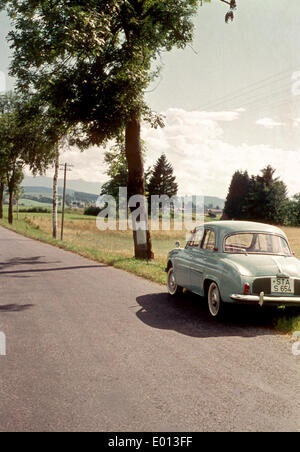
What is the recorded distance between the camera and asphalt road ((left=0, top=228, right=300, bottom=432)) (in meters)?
3.66

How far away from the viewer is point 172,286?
9.78m

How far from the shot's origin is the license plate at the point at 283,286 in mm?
7023

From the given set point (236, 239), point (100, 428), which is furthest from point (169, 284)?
point (100, 428)

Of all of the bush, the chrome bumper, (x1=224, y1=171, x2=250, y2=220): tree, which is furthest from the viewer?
the bush

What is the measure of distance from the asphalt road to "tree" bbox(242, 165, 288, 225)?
232ft

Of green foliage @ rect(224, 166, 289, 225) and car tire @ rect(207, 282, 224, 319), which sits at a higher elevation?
green foliage @ rect(224, 166, 289, 225)

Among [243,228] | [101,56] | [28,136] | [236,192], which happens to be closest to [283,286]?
[243,228]

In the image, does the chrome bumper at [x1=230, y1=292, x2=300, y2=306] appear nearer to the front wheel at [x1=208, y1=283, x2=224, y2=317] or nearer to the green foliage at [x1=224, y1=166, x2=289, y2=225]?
the front wheel at [x1=208, y1=283, x2=224, y2=317]

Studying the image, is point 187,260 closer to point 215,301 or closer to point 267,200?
point 215,301

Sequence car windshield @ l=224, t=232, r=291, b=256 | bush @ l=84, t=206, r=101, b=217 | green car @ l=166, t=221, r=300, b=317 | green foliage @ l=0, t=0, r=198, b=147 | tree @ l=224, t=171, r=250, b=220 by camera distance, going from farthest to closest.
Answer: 1. bush @ l=84, t=206, r=101, b=217
2. tree @ l=224, t=171, r=250, b=220
3. green foliage @ l=0, t=0, r=198, b=147
4. car windshield @ l=224, t=232, r=291, b=256
5. green car @ l=166, t=221, r=300, b=317

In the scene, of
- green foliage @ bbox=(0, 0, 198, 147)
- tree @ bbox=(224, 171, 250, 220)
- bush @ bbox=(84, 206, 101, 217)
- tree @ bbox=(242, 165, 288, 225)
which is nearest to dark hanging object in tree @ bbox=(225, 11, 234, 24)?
green foliage @ bbox=(0, 0, 198, 147)

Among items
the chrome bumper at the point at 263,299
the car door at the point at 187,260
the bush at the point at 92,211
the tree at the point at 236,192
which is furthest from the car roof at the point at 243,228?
the bush at the point at 92,211

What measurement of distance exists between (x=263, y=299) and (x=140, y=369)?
278 centimetres

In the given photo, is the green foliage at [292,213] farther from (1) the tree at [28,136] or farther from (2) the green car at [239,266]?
(2) the green car at [239,266]
